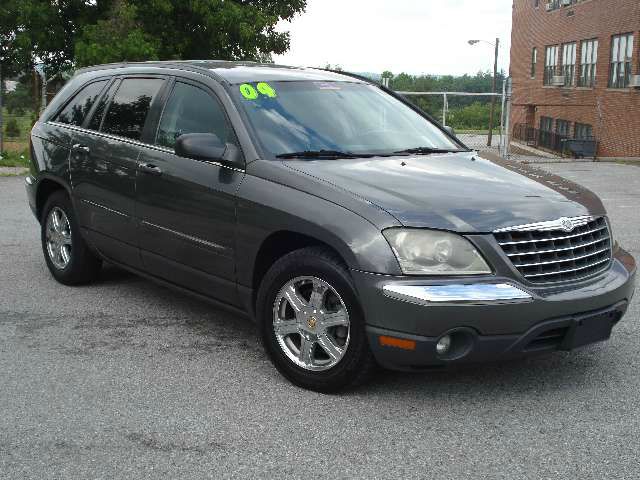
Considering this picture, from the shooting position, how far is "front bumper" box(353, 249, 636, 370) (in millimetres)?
3965

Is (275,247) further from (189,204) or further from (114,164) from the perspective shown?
(114,164)

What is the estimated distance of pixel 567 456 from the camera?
12.2ft

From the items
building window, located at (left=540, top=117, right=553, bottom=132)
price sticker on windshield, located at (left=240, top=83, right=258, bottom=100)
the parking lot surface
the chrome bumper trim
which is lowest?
building window, located at (left=540, top=117, right=553, bottom=132)

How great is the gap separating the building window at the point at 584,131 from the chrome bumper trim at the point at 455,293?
32.9m

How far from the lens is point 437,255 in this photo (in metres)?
4.06

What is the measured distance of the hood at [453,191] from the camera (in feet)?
13.6

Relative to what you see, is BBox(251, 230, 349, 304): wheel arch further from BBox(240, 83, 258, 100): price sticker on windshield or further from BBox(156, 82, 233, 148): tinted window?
BBox(240, 83, 258, 100): price sticker on windshield

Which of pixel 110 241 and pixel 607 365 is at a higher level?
pixel 110 241

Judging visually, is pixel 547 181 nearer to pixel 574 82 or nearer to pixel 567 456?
pixel 567 456

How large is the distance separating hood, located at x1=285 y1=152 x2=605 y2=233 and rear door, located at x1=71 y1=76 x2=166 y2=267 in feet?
4.84

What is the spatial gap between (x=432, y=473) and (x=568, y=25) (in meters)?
39.0

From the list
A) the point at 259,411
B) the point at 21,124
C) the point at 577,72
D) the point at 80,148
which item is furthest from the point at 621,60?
the point at 259,411

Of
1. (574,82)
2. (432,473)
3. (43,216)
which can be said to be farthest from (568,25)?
(432,473)

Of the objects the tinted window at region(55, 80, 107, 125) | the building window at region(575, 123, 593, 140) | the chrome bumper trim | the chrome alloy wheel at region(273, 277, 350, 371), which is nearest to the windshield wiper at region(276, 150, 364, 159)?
the chrome alloy wheel at region(273, 277, 350, 371)
